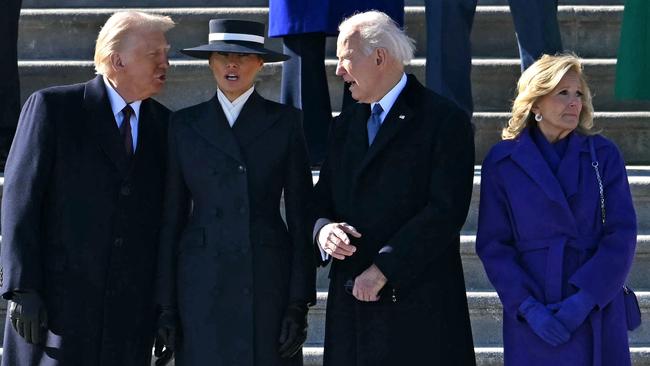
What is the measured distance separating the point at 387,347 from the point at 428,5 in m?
2.18

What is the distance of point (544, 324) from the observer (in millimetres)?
4395

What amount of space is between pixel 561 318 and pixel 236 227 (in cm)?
105

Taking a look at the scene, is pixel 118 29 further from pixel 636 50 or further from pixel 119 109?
pixel 636 50

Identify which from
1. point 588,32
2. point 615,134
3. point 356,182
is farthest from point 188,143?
point 588,32

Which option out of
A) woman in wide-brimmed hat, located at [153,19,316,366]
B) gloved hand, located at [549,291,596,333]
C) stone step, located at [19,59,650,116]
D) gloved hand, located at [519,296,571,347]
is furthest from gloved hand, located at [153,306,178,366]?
stone step, located at [19,59,650,116]

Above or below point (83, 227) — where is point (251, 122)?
above

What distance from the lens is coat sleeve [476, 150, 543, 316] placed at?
14.7ft

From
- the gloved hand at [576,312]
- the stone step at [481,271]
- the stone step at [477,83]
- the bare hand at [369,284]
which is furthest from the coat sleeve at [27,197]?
the stone step at [477,83]

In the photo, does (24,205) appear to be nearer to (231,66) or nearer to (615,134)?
(231,66)

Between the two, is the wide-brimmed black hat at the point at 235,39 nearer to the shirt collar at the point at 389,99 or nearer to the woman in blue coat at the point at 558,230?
the shirt collar at the point at 389,99

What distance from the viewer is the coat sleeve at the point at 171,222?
15.3 feet

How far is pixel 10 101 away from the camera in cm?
643

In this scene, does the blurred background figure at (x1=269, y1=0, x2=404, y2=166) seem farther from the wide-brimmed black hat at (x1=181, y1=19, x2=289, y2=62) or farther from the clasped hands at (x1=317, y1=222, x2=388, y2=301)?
the clasped hands at (x1=317, y1=222, x2=388, y2=301)

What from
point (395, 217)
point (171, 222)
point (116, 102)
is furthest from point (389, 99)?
point (116, 102)
